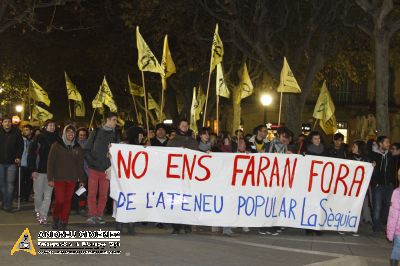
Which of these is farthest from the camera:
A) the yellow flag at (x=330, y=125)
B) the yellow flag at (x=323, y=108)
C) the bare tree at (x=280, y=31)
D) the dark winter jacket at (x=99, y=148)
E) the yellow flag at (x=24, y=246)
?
the bare tree at (x=280, y=31)

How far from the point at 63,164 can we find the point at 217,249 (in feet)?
9.44

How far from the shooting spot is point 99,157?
11.4 m

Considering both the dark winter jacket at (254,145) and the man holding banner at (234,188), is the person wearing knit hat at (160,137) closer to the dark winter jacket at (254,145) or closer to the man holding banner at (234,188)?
the dark winter jacket at (254,145)

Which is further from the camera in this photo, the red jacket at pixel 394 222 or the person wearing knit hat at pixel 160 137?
the person wearing knit hat at pixel 160 137

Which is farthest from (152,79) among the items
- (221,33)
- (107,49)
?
(221,33)

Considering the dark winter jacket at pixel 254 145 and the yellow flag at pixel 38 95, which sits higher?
the yellow flag at pixel 38 95

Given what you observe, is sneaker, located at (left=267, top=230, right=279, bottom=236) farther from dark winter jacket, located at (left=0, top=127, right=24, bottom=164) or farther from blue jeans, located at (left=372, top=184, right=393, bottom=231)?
dark winter jacket, located at (left=0, top=127, right=24, bottom=164)

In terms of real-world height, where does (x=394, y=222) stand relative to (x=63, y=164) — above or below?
below

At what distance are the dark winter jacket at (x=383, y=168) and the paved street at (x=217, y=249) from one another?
3.19 ft

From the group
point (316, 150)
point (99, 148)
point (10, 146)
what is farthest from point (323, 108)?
point (10, 146)

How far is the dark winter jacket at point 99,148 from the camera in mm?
11461

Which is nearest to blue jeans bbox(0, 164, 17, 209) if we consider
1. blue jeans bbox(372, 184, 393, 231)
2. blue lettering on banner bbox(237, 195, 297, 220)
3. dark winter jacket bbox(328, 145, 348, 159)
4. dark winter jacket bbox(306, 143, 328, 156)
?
blue lettering on banner bbox(237, 195, 297, 220)

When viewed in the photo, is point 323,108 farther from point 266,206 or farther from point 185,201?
point 185,201

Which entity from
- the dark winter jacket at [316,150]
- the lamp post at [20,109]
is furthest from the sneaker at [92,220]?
the lamp post at [20,109]
